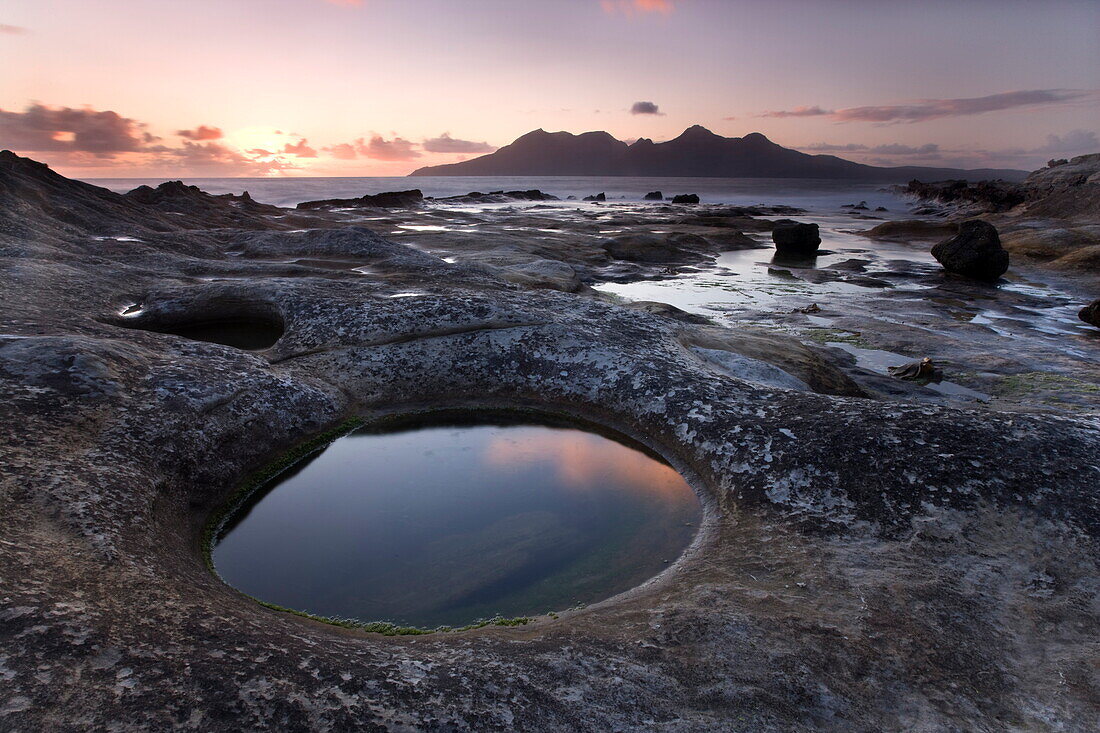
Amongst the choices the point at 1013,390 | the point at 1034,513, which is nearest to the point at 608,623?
the point at 1034,513

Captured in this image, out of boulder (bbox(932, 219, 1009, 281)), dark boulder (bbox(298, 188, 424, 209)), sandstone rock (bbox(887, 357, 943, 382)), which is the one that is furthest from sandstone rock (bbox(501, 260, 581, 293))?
dark boulder (bbox(298, 188, 424, 209))

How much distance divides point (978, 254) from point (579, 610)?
Answer: 132 feet

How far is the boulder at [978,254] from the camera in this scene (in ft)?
123

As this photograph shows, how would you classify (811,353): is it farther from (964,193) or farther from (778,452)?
(964,193)

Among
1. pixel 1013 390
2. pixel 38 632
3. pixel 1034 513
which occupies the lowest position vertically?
pixel 1013 390

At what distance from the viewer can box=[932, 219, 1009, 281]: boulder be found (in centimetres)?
3750

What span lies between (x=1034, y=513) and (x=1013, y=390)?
12169 mm

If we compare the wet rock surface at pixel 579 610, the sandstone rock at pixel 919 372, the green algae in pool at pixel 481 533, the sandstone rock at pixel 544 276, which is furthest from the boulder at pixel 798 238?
the green algae in pool at pixel 481 533

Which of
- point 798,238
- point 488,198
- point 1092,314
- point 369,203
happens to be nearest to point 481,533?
point 1092,314

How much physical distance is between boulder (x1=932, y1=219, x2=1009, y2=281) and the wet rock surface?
25.1 metres

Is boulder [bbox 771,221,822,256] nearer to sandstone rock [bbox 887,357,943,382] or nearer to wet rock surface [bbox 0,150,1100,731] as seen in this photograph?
sandstone rock [bbox 887,357,943,382]

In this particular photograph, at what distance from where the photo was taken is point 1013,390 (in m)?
18.8

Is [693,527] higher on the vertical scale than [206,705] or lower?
lower

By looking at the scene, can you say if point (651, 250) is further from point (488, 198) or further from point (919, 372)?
point (488, 198)
